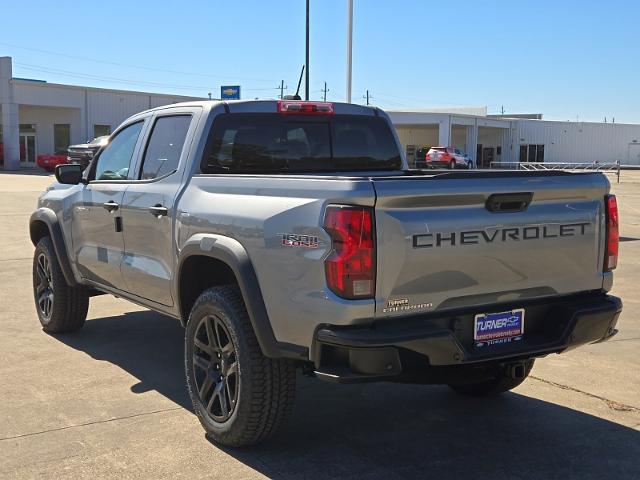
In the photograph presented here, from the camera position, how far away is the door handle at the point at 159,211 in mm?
4703

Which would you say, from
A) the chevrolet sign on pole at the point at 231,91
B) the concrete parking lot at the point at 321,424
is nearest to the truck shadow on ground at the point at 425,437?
the concrete parking lot at the point at 321,424

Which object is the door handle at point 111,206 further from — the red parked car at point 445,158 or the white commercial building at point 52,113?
the white commercial building at point 52,113

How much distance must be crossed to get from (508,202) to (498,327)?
0.64 m

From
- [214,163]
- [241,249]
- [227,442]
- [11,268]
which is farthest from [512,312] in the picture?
[11,268]

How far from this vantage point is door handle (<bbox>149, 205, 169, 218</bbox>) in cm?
470

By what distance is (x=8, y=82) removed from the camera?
47312 millimetres

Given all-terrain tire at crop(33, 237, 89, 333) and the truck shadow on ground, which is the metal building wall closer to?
all-terrain tire at crop(33, 237, 89, 333)

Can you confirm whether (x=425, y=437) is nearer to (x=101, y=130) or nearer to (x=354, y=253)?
(x=354, y=253)

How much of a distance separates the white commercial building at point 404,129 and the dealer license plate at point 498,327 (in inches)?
1940

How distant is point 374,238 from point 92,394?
271 centimetres

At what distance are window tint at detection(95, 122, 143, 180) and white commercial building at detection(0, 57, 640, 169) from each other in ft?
151

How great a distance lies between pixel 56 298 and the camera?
6.48 meters

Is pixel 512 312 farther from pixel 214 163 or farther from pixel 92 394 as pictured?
pixel 92 394

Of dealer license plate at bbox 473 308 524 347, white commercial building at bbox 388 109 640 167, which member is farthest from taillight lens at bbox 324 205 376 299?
white commercial building at bbox 388 109 640 167
